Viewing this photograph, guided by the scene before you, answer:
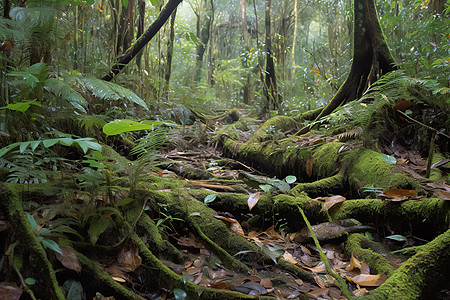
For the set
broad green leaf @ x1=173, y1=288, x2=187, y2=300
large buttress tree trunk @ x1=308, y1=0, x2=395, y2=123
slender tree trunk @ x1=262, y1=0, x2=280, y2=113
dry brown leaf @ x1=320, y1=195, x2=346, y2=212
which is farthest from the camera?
slender tree trunk @ x1=262, y1=0, x2=280, y2=113

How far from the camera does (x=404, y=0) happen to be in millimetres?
6238

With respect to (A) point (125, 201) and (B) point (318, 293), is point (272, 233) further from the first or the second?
(A) point (125, 201)

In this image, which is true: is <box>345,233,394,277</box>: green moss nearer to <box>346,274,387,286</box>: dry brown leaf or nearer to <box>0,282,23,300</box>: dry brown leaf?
<box>346,274,387,286</box>: dry brown leaf

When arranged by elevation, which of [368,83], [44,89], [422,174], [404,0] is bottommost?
[422,174]

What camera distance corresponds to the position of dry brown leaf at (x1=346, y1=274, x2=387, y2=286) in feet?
4.80

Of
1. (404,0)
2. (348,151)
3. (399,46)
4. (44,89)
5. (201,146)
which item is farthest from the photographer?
(404,0)

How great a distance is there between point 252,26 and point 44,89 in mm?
11755

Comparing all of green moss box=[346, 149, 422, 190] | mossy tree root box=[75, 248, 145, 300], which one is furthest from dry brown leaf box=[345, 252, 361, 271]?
mossy tree root box=[75, 248, 145, 300]

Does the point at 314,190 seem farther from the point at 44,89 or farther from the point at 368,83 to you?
the point at 44,89

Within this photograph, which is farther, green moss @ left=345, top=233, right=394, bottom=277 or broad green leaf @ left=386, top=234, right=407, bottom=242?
broad green leaf @ left=386, top=234, right=407, bottom=242

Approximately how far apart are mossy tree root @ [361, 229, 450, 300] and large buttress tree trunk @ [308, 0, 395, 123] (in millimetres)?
2714

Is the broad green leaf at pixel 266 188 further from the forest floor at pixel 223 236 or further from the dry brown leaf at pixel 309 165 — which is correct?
the dry brown leaf at pixel 309 165

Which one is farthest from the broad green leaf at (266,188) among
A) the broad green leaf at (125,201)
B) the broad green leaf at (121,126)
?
the broad green leaf at (121,126)

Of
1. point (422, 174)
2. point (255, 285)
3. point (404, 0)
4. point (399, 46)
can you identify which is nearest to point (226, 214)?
point (255, 285)
